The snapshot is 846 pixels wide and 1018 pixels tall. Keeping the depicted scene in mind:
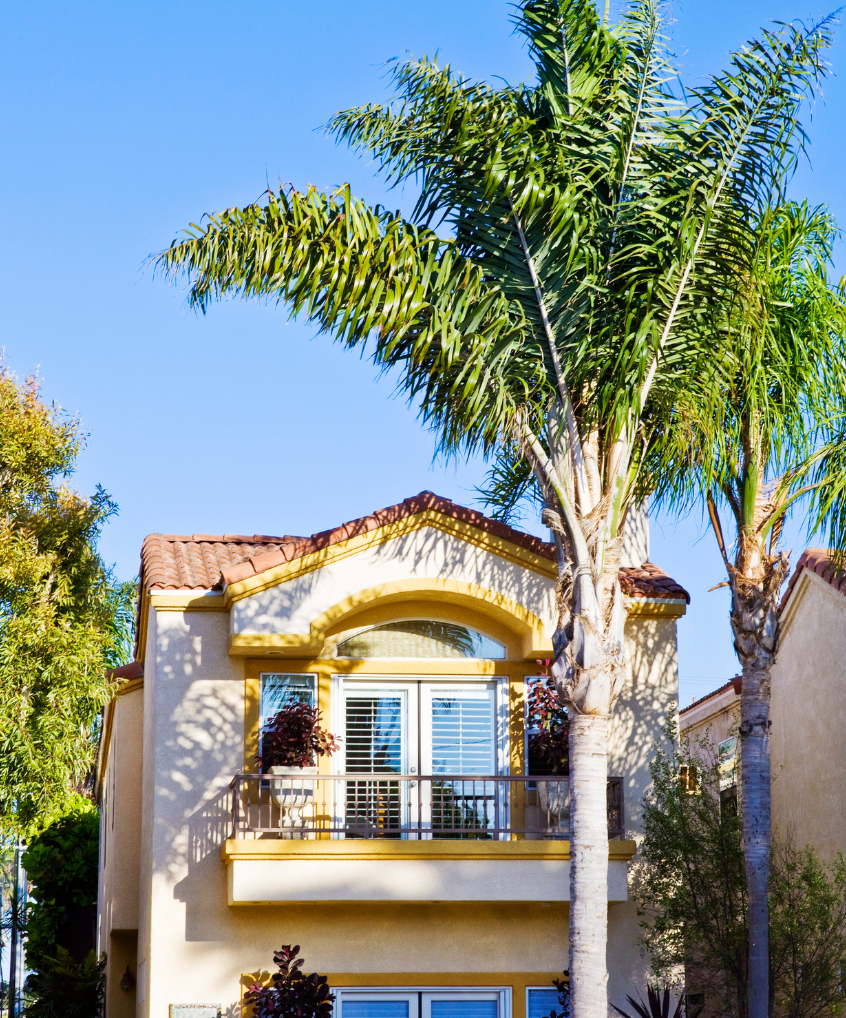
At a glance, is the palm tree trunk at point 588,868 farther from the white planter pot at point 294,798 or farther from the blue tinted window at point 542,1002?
the white planter pot at point 294,798

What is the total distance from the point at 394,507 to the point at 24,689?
14174 mm

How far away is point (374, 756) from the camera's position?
54.2ft

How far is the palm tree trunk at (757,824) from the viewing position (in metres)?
14.1

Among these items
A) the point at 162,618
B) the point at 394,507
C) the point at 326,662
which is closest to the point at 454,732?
the point at 326,662

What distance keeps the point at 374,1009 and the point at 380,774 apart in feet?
9.53

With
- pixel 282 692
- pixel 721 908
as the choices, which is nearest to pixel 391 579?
pixel 282 692

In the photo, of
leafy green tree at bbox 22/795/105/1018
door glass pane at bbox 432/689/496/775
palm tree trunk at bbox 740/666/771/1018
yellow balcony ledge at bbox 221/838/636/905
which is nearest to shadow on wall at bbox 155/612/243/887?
yellow balcony ledge at bbox 221/838/636/905

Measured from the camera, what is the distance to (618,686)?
12.2 meters

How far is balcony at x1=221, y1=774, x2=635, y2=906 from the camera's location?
15.1 meters

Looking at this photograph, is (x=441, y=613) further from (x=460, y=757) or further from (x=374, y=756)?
(x=374, y=756)

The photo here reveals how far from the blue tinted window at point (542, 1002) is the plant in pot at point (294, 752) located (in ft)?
12.3

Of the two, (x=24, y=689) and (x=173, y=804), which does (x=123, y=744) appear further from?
(x=24, y=689)

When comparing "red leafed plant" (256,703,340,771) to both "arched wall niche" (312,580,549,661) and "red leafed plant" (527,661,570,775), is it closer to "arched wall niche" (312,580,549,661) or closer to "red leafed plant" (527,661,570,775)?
"arched wall niche" (312,580,549,661)

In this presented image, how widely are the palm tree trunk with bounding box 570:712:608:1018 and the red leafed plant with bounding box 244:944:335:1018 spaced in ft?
14.1
